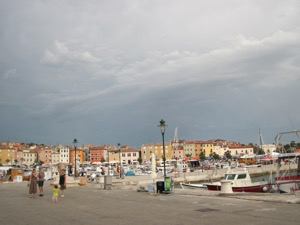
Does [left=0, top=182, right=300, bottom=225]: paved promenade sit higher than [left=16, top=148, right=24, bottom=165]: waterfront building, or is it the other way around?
[left=16, top=148, right=24, bottom=165]: waterfront building

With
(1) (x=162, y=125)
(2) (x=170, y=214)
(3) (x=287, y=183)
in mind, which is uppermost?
(1) (x=162, y=125)

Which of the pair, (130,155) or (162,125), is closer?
(162,125)

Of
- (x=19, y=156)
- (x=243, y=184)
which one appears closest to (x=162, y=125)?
(x=243, y=184)

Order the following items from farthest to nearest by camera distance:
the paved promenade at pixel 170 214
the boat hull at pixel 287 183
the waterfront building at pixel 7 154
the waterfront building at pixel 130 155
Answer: the waterfront building at pixel 130 155
the waterfront building at pixel 7 154
the boat hull at pixel 287 183
the paved promenade at pixel 170 214

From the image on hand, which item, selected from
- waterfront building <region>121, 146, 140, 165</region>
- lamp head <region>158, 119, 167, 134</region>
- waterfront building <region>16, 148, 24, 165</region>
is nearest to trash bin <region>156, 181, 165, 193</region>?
lamp head <region>158, 119, 167, 134</region>

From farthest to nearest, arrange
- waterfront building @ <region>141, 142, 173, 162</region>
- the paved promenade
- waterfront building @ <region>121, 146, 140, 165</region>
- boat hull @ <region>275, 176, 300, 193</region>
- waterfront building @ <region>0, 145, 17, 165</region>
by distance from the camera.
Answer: waterfront building @ <region>121, 146, 140, 165</region>
waterfront building @ <region>141, 142, 173, 162</region>
waterfront building @ <region>0, 145, 17, 165</region>
boat hull @ <region>275, 176, 300, 193</region>
the paved promenade

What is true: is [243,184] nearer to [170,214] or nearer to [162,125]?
[162,125]

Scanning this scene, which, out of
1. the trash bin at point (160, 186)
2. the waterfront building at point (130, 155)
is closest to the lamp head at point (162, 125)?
the trash bin at point (160, 186)

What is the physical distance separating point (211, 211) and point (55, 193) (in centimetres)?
961

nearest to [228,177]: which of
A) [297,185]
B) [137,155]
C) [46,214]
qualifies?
[297,185]

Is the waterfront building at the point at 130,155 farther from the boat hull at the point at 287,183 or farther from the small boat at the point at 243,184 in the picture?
the boat hull at the point at 287,183

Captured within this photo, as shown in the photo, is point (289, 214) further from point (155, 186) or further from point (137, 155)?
point (137, 155)

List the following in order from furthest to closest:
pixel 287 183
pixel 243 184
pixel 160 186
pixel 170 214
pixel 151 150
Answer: pixel 151 150 < pixel 243 184 < pixel 287 183 < pixel 160 186 < pixel 170 214

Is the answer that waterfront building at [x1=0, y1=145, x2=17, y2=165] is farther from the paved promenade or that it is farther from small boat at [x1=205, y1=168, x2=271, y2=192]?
the paved promenade
